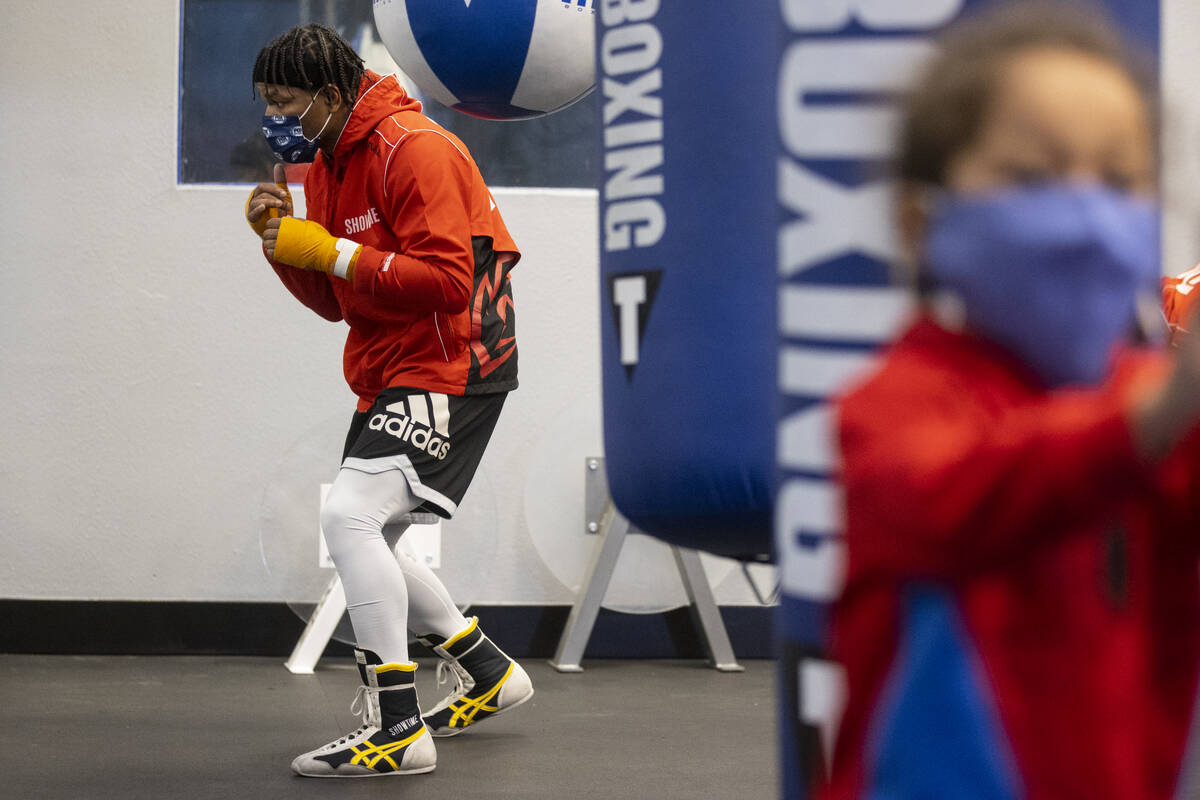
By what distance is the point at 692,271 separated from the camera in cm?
124

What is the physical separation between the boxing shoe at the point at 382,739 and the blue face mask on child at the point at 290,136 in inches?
36.0

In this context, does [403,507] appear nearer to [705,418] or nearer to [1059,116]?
[705,418]

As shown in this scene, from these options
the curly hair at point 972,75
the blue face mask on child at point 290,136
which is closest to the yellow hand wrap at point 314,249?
the blue face mask on child at point 290,136

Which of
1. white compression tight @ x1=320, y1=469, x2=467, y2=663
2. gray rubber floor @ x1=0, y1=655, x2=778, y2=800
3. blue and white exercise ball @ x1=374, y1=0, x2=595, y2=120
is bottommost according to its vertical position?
gray rubber floor @ x1=0, y1=655, x2=778, y2=800

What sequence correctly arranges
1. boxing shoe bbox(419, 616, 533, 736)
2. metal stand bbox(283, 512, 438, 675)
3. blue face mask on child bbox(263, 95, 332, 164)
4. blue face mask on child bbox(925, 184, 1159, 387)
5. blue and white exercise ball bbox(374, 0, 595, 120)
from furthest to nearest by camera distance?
1. metal stand bbox(283, 512, 438, 675)
2. boxing shoe bbox(419, 616, 533, 736)
3. blue face mask on child bbox(263, 95, 332, 164)
4. blue and white exercise ball bbox(374, 0, 595, 120)
5. blue face mask on child bbox(925, 184, 1159, 387)

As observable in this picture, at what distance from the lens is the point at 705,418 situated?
120 cm

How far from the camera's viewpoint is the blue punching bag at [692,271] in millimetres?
1195

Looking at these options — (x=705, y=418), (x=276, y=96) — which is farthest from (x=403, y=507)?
(x=705, y=418)

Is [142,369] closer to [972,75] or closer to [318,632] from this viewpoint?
[318,632]

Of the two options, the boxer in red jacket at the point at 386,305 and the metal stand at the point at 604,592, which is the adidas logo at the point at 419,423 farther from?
the metal stand at the point at 604,592

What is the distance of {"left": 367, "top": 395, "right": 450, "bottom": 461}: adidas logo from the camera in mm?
2436

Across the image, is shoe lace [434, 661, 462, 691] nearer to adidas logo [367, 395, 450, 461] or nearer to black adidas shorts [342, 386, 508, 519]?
black adidas shorts [342, 386, 508, 519]

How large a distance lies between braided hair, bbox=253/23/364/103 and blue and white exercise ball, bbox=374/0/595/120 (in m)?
0.28

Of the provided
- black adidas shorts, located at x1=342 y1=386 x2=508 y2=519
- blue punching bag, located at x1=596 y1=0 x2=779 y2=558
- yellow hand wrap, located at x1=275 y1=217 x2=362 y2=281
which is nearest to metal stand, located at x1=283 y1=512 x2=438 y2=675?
black adidas shorts, located at x1=342 y1=386 x2=508 y2=519
